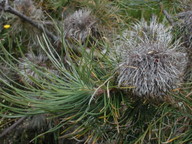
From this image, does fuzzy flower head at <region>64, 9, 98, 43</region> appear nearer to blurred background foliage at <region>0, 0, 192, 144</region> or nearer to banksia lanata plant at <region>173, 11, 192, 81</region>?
blurred background foliage at <region>0, 0, 192, 144</region>

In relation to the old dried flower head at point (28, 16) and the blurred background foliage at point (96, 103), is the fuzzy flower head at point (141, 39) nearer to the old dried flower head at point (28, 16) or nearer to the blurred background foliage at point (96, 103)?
the blurred background foliage at point (96, 103)

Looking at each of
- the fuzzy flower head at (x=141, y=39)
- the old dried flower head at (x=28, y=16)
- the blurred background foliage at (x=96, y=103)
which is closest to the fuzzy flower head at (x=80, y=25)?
the old dried flower head at (x=28, y=16)

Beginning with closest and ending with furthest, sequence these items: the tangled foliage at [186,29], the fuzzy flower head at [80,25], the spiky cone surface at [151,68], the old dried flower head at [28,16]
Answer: the spiky cone surface at [151,68]
the tangled foliage at [186,29]
the fuzzy flower head at [80,25]
the old dried flower head at [28,16]

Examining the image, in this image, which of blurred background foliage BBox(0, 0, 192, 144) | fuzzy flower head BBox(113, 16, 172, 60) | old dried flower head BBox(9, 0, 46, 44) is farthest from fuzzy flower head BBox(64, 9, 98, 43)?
fuzzy flower head BBox(113, 16, 172, 60)

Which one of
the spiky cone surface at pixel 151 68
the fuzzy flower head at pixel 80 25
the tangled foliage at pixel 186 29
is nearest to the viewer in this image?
the spiky cone surface at pixel 151 68

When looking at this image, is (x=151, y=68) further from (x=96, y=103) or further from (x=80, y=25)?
(x=80, y=25)

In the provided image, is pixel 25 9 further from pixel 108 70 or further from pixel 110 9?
pixel 108 70

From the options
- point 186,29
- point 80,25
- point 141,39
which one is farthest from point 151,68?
point 80,25

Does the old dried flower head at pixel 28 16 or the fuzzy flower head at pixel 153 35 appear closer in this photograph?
the fuzzy flower head at pixel 153 35
